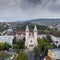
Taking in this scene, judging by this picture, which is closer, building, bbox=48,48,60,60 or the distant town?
building, bbox=48,48,60,60

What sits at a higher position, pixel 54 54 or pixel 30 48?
pixel 30 48

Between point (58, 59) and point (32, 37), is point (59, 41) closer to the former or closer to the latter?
point (32, 37)

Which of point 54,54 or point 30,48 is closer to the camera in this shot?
point 54,54

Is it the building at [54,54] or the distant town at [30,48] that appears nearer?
the building at [54,54]

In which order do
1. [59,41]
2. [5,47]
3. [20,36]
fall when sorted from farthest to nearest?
[20,36] < [59,41] < [5,47]

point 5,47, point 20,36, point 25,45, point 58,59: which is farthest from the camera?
point 20,36

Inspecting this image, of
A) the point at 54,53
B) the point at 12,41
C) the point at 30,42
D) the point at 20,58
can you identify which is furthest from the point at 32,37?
the point at 20,58

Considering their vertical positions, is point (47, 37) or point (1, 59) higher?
point (47, 37)

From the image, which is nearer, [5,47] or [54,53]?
[54,53]

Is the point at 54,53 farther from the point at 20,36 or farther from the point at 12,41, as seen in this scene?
the point at 20,36
